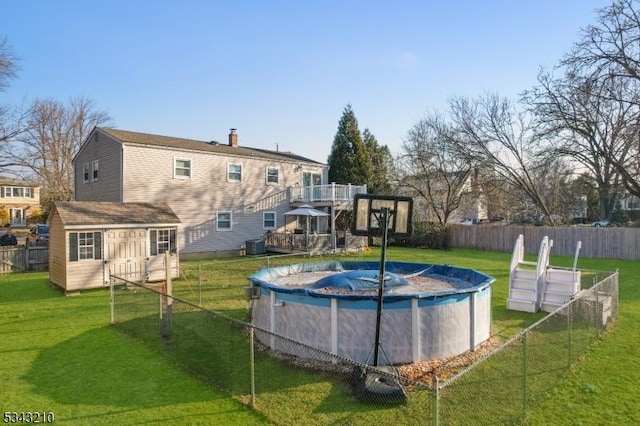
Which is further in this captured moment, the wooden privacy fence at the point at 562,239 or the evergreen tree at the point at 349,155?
the evergreen tree at the point at 349,155

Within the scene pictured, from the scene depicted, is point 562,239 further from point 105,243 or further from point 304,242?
point 105,243

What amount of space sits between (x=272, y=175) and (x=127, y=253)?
502 inches

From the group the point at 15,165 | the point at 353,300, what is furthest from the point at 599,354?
the point at 15,165

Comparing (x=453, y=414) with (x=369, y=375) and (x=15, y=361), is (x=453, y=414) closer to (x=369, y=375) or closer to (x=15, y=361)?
(x=369, y=375)

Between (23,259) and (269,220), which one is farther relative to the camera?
(269,220)

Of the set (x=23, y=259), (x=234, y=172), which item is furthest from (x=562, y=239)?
(x=23, y=259)

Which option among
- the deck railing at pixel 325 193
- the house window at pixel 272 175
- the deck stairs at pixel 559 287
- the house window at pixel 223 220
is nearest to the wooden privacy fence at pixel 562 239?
the deck railing at pixel 325 193

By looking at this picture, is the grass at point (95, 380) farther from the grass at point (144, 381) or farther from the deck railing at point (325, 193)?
the deck railing at point (325, 193)

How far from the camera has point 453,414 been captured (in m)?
5.12

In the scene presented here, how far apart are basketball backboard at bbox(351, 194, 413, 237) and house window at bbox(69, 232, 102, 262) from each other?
11999 millimetres

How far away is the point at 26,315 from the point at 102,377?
6.09 metres

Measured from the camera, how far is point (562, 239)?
25.4m

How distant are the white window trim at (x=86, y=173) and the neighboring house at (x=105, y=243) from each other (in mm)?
8528

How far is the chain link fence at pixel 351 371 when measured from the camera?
17.2ft
